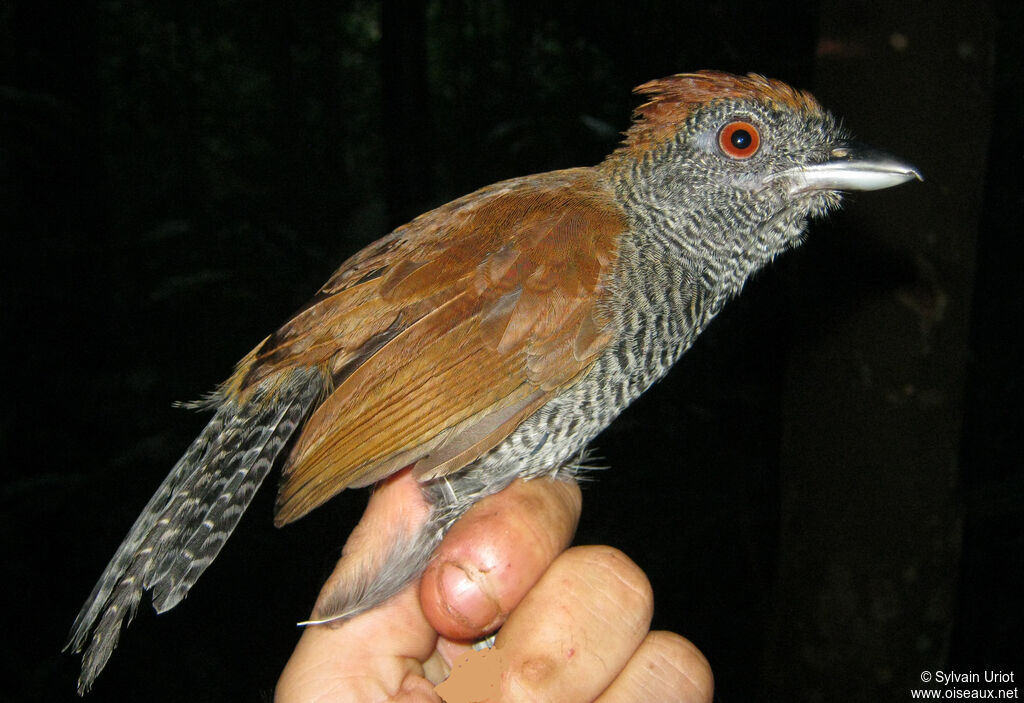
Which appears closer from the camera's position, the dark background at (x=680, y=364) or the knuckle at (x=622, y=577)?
the knuckle at (x=622, y=577)

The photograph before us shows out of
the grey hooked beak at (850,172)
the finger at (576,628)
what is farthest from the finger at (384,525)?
the grey hooked beak at (850,172)

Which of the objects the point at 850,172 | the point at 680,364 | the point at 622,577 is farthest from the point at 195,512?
the point at 680,364

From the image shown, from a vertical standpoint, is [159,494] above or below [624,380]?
below

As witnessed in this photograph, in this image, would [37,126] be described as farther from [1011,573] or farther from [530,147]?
[1011,573]

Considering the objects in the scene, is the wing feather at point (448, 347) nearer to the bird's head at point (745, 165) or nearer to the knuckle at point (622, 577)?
the bird's head at point (745, 165)

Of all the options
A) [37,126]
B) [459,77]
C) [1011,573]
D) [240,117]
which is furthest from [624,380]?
[240,117]

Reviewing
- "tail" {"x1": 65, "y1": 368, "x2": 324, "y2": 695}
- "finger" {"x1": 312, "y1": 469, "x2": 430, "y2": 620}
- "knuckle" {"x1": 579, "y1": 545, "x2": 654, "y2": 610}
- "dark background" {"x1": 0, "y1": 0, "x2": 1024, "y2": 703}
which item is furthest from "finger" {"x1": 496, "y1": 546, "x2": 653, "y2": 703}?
"dark background" {"x1": 0, "y1": 0, "x2": 1024, "y2": 703}

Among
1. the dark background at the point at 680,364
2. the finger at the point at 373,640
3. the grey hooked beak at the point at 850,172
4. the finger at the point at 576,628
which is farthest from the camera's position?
the dark background at the point at 680,364
